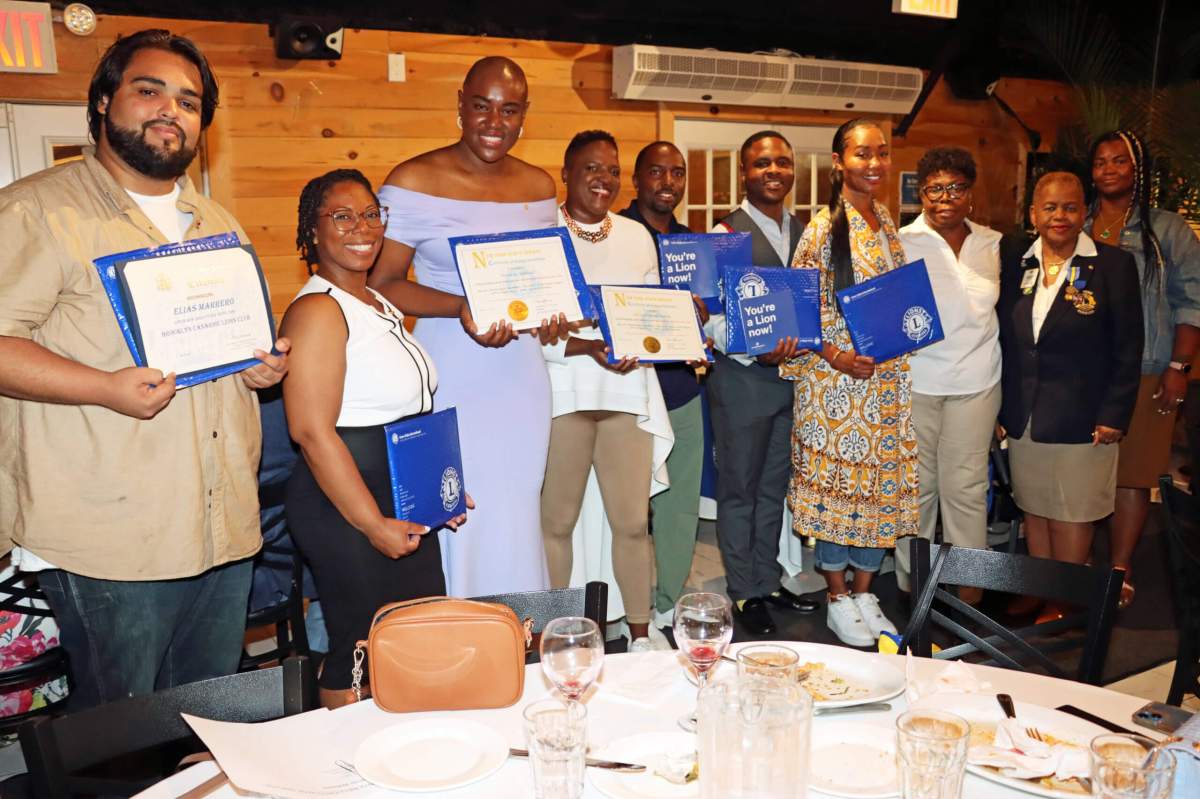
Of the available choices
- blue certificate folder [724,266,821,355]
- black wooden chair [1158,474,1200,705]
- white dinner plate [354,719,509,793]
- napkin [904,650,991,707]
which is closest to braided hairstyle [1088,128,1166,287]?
blue certificate folder [724,266,821,355]

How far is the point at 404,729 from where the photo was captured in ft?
5.17

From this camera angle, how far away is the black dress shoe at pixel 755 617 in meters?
4.01

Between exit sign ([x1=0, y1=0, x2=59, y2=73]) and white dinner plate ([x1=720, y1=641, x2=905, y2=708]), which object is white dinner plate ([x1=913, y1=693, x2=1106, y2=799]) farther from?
exit sign ([x1=0, y1=0, x2=59, y2=73])

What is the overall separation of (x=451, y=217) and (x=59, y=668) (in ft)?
5.43

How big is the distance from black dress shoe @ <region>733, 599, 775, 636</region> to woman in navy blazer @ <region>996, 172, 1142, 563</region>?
1162 mm

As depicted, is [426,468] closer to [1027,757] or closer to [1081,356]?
[1027,757]

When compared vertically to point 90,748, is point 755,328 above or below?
above

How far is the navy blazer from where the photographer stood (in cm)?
380

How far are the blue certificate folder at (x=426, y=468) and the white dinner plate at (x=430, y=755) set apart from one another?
90 centimetres

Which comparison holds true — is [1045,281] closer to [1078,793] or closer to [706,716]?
[1078,793]

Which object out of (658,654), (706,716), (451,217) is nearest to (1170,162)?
(451,217)

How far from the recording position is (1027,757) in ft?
4.72

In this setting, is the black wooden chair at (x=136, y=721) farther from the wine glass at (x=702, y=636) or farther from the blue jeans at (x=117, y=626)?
the wine glass at (x=702, y=636)

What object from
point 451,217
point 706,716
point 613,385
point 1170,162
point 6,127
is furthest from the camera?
point 1170,162
